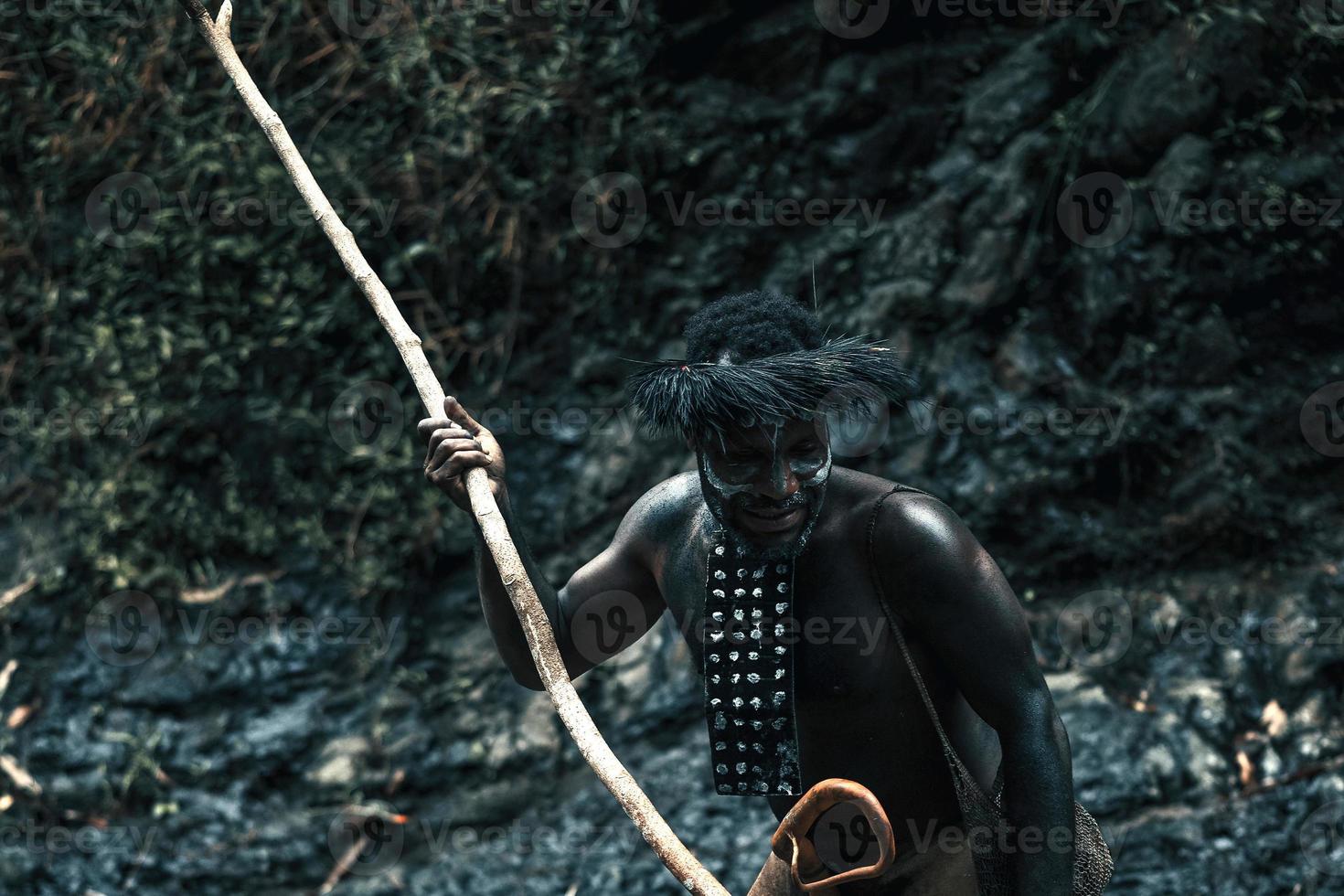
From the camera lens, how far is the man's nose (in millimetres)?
2387

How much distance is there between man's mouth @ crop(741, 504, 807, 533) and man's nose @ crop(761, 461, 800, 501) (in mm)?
37

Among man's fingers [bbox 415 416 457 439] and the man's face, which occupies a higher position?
man's fingers [bbox 415 416 457 439]

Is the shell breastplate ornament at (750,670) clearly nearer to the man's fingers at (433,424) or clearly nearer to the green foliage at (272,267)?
the man's fingers at (433,424)

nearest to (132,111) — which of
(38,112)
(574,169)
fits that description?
(38,112)

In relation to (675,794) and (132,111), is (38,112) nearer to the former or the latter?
(132,111)

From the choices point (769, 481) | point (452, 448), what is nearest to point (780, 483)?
point (769, 481)

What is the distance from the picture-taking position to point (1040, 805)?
2.40 meters

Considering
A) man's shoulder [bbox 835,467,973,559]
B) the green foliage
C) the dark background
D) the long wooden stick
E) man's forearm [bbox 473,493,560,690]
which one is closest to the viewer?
→ the long wooden stick

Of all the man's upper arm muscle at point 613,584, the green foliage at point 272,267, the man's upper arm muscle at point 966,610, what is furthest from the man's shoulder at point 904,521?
the green foliage at point 272,267

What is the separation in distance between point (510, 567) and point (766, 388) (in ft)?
1.95

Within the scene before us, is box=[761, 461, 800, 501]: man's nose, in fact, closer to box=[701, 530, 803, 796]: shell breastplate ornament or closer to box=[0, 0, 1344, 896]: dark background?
box=[701, 530, 803, 796]: shell breastplate ornament

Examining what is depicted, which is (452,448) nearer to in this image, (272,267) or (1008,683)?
(1008,683)

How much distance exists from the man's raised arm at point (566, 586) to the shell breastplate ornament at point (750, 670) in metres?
0.27

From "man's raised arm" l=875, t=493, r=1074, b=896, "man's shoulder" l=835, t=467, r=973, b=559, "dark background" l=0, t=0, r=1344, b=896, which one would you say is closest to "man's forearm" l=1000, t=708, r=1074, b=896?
"man's raised arm" l=875, t=493, r=1074, b=896
